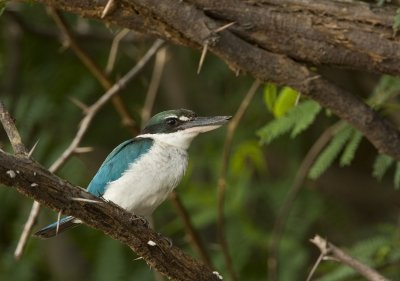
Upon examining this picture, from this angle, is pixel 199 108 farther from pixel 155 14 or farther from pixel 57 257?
pixel 155 14

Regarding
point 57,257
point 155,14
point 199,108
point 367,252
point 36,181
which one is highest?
point 155,14

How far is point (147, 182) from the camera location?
4.80 meters

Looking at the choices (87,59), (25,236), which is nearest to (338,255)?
(25,236)

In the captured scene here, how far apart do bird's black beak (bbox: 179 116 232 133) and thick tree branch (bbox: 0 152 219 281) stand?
102cm

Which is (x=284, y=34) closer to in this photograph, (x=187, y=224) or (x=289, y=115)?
(x=289, y=115)

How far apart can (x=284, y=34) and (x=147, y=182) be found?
3.54ft

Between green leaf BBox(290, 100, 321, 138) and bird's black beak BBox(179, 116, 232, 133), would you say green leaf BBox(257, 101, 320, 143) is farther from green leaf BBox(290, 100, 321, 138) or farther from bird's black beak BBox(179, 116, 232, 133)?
bird's black beak BBox(179, 116, 232, 133)

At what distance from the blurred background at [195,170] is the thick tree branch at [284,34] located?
121cm

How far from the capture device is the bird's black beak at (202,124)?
4.97 m

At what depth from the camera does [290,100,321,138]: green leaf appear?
5.33 meters

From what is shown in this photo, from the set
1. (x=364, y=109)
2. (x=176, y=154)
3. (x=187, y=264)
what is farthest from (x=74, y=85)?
(x=187, y=264)

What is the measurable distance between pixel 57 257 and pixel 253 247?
5.68 feet

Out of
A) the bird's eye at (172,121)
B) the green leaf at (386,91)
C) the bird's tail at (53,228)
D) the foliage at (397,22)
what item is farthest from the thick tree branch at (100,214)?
the green leaf at (386,91)

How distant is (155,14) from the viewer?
4.79 m
